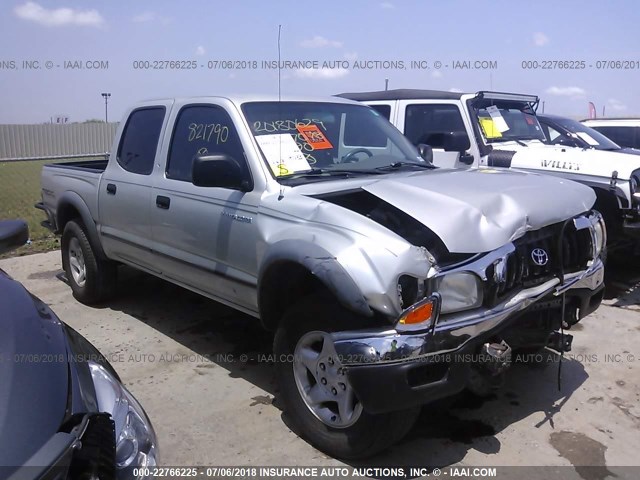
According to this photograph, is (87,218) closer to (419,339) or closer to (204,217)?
(204,217)

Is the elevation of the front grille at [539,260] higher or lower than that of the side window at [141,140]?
lower

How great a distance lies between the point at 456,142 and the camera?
21.7 feet

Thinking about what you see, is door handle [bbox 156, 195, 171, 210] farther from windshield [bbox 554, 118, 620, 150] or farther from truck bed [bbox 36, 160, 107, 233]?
windshield [bbox 554, 118, 620, 150]

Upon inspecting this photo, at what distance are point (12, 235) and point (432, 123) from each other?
530cm

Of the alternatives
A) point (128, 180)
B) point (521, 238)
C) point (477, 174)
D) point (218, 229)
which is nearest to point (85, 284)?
point (128, 180)

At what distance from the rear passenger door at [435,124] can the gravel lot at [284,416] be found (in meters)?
2.37

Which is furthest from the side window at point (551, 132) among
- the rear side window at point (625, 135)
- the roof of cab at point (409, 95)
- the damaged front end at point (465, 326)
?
the damaged front end at point (465, 326)

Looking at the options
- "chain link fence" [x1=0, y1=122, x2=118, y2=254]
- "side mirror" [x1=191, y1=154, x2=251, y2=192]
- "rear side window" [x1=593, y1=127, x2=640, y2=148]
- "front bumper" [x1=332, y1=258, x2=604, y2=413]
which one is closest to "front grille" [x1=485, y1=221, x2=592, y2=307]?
"front bumper" [x1=332, y1=258, x2=604, y2=413]

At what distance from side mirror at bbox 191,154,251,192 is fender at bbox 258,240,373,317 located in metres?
0.56

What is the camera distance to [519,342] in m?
3.24

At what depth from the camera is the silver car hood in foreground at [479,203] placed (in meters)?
2.89

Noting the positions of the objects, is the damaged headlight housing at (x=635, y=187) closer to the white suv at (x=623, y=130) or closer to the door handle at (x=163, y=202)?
the door handle at (x=163, y=202)

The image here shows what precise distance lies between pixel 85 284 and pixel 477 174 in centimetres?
379

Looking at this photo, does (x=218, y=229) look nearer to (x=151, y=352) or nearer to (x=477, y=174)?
(x=151, y=352)
